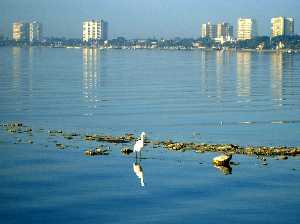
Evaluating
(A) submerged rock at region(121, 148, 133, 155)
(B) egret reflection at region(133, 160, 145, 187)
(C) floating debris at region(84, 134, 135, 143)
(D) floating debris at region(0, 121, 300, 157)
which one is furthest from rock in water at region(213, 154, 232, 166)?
(C) floating debris at region(84, 134, 135, 143)


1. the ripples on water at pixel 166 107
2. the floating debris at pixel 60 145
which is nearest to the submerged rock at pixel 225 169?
the ripples on water at pixel 166 107

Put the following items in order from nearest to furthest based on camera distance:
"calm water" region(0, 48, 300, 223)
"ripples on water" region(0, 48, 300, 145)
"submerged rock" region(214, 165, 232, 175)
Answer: "calm water" region(0, 48, 300, 223) → "submerged rock" region(214, 165, 232, 175) → "ripples on water" region(0, 48, 300, 145)

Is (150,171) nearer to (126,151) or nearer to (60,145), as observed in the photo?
(126,151)

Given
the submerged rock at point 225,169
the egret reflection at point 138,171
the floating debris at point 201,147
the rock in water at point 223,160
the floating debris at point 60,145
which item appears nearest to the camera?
the egret reflection at point 138,171

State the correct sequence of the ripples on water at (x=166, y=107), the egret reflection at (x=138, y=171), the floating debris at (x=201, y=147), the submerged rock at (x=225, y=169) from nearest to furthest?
the egret reflection at (x=138, y=171), the submerged rock at (x=225, y=169), the floating debris at (x=201, y=147), the ripples on water at (x=166, y=107)

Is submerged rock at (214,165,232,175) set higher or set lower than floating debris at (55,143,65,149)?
lower

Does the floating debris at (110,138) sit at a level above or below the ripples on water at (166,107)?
below

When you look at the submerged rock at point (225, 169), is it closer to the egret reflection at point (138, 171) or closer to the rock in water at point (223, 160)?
the rock in water at point (223, 160)

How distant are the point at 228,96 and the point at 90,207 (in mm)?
49034

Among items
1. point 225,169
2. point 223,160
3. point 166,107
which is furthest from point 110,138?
point 166,107

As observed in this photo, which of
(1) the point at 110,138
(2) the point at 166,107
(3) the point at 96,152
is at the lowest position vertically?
(3) the point at 96,152

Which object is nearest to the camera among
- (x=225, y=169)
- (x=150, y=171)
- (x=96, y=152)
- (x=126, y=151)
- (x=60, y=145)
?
(x=150, y=171)

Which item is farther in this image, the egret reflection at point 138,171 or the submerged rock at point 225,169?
the submerged rock at point 225,169

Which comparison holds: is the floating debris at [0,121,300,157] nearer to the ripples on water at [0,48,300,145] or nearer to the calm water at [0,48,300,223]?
the calm water at [0,48,300,223]
